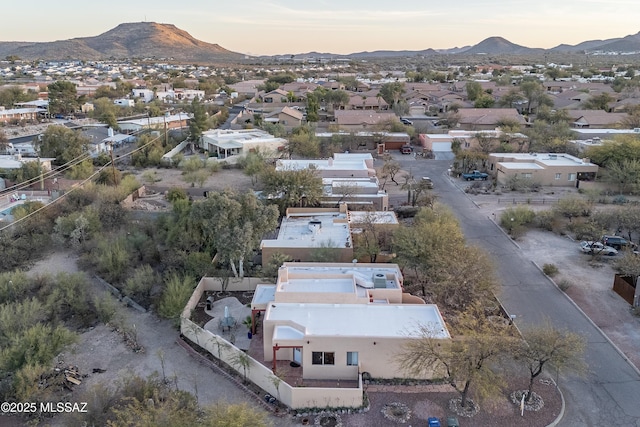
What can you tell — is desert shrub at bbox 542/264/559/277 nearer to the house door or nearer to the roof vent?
the roof vent

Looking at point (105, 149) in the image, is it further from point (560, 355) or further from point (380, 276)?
point (560, 355)

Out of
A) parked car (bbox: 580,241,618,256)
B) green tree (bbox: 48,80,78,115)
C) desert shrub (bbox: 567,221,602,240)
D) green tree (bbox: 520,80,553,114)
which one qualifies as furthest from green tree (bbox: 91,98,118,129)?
green tree (bbox: 520,80,553,114)

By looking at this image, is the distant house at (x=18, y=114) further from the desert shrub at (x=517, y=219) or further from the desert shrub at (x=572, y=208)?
the desert shrub at (x=572, y=208)

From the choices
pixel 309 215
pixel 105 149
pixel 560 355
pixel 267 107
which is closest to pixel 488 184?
pixel 309 215

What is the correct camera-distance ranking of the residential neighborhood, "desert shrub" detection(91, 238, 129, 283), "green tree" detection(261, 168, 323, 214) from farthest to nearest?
"green tree" detection(261, 168, 323, 214) → "desert shrub" detection(91, 238, 129, 283) → the residential neighborhood

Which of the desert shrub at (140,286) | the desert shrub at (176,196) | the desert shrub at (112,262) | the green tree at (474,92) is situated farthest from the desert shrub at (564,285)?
the green tree at (474,92)
